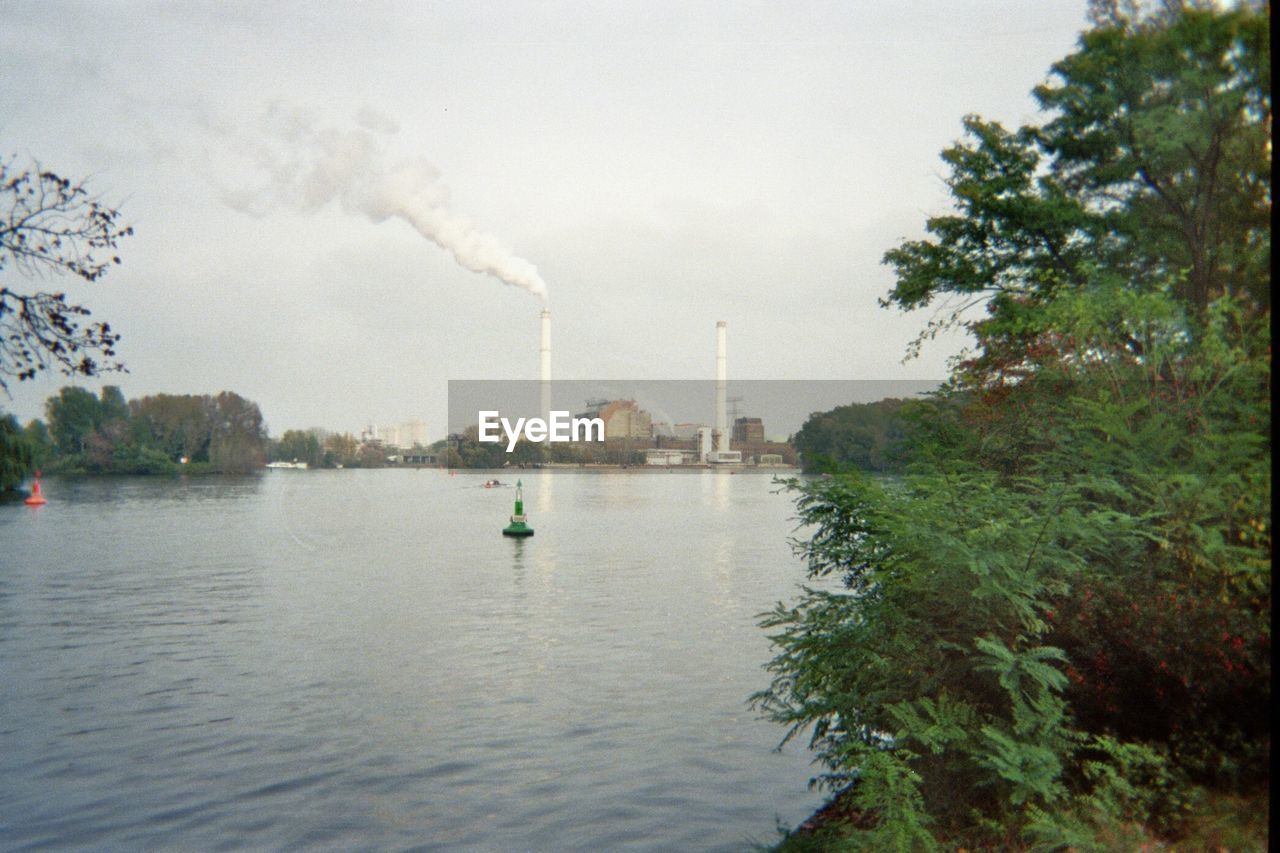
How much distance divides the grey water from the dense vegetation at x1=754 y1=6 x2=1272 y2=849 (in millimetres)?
3107

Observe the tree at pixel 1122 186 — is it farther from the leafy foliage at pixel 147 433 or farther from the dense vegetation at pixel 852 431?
the leafy foliage at pixel 147 433

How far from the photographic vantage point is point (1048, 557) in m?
9.16

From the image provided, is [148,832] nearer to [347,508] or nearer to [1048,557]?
[1048,557]

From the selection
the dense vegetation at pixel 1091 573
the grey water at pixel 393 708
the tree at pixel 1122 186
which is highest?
the tree at pixel 1122 186

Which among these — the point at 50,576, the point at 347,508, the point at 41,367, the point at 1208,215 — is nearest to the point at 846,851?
the point at 41,367

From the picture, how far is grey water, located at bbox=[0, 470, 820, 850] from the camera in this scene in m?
12.2

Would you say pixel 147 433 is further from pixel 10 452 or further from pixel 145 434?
pixel 10 452

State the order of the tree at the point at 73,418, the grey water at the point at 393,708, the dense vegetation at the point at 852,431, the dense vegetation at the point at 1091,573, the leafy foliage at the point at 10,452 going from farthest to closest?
the tree at the point at 73,418, the dense vegetation at the point at 852,431, the leafy foliage at the point at 10,452, the grey water at the point at 393,708, the dense vegetation at the point at 1091,573

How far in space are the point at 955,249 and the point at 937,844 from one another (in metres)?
13.7

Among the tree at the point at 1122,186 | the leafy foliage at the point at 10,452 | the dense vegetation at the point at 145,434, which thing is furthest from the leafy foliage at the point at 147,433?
the tree at the point at 1122,186

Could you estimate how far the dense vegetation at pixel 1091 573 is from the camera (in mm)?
7688

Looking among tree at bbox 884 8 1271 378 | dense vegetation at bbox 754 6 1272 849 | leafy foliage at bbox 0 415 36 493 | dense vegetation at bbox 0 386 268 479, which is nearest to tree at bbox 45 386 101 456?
dense vegetation at bbox 0 386 268 479

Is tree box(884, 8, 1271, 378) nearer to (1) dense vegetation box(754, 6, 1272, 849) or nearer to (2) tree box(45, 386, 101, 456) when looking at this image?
(1) dense vegetation box(754, 6, 1272, 849)

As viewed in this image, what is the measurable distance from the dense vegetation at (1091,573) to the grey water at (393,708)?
3.11 meters
